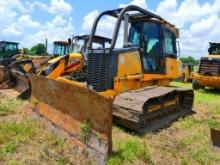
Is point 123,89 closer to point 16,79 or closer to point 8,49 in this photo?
point 16,79

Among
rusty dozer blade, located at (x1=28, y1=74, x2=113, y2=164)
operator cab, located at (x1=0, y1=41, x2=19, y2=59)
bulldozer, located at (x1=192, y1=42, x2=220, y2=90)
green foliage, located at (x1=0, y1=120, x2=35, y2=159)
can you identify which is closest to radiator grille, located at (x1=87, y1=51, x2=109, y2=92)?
rusty dozer blade, located at (x1=28, y1=74, x2=113, y2=164)

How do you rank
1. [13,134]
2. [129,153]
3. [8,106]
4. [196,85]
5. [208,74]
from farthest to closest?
[196,85] → [208,74] → [8,106] → [13,134] → [129,153]

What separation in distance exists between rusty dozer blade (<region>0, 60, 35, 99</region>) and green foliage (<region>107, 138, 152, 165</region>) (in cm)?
519

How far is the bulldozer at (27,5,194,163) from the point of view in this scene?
16.5 ft

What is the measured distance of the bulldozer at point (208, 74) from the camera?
563 inches

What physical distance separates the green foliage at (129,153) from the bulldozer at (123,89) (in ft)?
0.62

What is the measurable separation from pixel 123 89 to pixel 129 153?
247cm

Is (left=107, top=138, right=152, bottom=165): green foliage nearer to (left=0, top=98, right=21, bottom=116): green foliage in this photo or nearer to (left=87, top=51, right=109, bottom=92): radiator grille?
(left=87, top=51, right=109, bottom=92): radiator grille

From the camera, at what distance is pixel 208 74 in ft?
47.8

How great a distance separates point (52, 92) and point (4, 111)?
6.10 feet

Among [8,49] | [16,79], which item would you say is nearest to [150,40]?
[16,79]

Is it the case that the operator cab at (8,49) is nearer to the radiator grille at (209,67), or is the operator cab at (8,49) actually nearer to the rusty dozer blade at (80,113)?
the radiator grille at (209,67)

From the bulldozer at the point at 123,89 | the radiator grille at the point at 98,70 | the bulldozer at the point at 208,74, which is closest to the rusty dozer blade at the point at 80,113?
the bulldozer at the point at 123,89

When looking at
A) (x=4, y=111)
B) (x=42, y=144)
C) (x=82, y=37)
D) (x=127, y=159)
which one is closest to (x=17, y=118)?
(x=4, y=111)
